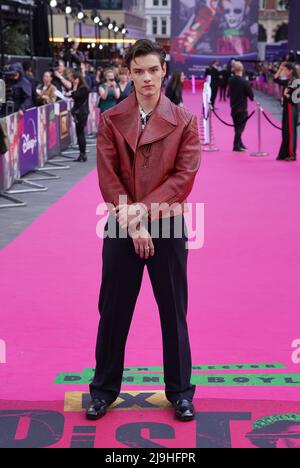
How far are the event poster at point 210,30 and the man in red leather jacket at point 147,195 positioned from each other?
51.1 meters

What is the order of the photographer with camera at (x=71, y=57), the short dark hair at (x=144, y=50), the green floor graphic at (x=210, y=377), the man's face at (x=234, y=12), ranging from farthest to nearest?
1. the man's face at (x=234, y=12)
2. the photographer with camera at (x=71, y=57)
3. the green floor graphic at (x=210, y=377)
4. the short dark hair at (x=144, y=50)

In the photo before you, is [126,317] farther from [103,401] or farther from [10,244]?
[10,244]

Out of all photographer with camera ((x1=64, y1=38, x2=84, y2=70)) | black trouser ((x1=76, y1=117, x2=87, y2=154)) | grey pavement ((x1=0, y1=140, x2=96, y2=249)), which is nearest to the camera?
grey pavement ((x1=0, y1=140, x2=96, y2=249))

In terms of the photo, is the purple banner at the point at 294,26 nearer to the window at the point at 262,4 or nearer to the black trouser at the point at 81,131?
the black trouser at the point at 81,131

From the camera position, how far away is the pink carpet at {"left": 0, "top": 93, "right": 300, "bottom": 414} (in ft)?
16.2

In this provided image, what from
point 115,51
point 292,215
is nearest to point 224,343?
point 292,215

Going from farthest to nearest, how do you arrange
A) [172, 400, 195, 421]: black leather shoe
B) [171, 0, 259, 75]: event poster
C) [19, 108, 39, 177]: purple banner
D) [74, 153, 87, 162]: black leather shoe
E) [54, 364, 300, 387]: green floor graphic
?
[171, 0, 259, 75]: event poster
[74, 153, 87, 162]: black leather shoe
[19, 108, 39, 177]: purple banner
[54, 364, 300, 387]: green floor graphic
[172, 400, 195, 421]: black leather shoe

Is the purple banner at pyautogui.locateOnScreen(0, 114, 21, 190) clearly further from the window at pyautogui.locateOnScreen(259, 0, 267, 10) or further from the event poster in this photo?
the window at pyautogui.locateOnScreen(259, 0, 267, 10)

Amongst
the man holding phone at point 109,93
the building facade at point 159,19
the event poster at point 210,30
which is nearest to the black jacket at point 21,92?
the man holding phone at point 109,93

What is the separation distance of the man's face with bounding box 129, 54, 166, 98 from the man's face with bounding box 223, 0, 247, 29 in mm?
51924

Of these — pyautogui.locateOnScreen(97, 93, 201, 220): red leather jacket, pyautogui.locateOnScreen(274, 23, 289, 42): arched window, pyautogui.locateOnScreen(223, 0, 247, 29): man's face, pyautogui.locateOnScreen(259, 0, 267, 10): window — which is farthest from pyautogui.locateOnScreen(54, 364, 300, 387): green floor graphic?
pyautogui.locateOnScreen(259, 0, 267, 10): window

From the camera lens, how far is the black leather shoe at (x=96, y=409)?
402 centimetres

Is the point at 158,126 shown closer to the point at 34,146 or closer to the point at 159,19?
the point at 34,146

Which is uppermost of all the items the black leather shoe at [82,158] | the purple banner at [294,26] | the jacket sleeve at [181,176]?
the purple banner at [294,26]
